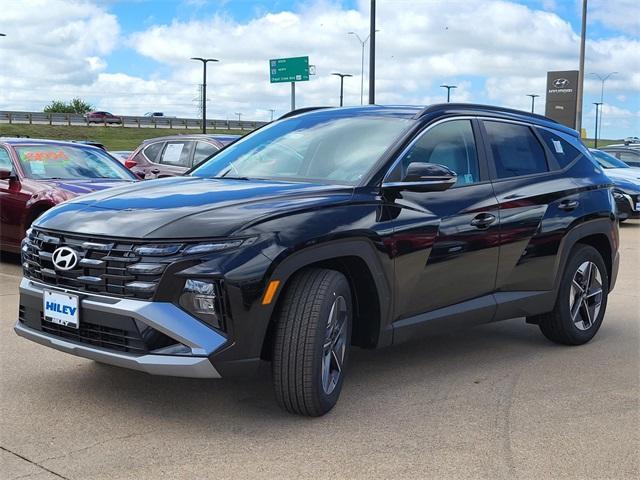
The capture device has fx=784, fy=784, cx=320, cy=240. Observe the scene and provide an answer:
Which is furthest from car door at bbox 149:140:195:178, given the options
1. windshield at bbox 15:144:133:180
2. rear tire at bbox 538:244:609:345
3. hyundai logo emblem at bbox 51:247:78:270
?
hyundai logo emblem at bbox 51:247:78:270

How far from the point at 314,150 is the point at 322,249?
44.3 inches

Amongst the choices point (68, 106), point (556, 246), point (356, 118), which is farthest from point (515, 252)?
point (68, 106)

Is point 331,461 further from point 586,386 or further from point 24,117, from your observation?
point 24,117

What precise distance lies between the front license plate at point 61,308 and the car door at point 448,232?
174 centimetres

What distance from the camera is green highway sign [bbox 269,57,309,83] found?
43.6 meters

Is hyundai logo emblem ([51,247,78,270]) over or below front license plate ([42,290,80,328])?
over

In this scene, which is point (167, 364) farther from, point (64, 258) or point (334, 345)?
point (334, 345)

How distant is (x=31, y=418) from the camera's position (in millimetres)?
4082

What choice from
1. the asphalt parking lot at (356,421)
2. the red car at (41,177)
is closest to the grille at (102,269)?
the asphalt parking lot at (356,421)

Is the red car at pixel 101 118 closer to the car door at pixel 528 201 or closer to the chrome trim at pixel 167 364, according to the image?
the car door at pixel 528 201

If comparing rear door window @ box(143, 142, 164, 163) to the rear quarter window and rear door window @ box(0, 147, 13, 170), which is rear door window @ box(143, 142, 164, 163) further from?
the rear quarter window

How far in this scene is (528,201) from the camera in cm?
535

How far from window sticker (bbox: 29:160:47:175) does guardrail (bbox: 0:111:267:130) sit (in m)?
54.2

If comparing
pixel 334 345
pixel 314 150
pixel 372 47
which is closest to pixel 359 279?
pixel 334 345
